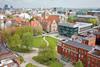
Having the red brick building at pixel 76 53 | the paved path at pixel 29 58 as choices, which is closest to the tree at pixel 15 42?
the paved path at pixel 29 58

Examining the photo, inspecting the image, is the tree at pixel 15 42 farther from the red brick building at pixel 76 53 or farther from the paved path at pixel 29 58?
the red brick building at pixel 76 53

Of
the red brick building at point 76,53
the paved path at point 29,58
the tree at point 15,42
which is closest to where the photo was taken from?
the red brick building at point 76,53

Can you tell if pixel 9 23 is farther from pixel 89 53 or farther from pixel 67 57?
pixel 89 53

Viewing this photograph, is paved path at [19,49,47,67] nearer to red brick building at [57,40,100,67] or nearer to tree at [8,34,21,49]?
tree at [8,34,21,49]

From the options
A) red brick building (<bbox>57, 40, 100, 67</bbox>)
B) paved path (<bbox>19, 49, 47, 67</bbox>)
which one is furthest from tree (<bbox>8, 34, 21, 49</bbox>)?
red brick building (<bbox>57, 40, 100, 67</bbox>)

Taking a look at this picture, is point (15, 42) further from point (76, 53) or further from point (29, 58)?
point (76, 53)

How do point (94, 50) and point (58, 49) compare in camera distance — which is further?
point (58, 49)

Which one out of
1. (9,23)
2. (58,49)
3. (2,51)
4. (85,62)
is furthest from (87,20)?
(2,51)

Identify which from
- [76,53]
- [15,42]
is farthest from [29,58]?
[76,53]

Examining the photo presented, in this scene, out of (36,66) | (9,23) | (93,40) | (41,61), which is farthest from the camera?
(9,23)

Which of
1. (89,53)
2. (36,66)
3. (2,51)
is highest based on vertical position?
(2,51)

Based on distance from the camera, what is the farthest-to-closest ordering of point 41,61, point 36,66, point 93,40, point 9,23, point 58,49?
point 9,23 < point 93,40 < point 58,49 < point 41,61 < point 36,66
